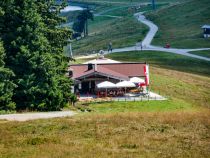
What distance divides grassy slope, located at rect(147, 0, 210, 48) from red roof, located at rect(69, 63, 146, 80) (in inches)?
1817

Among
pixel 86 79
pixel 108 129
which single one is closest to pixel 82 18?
pixel 86 79

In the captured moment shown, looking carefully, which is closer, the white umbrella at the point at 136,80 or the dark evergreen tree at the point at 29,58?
the dark evergreen tree at the point at 29,58

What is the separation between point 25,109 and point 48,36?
8.81m

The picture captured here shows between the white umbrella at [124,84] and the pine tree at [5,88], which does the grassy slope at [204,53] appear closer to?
the white umbrella at [124,84]

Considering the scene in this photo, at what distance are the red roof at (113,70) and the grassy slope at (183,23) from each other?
151ft

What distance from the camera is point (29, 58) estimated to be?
44000 mm

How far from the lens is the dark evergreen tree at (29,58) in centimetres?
4366

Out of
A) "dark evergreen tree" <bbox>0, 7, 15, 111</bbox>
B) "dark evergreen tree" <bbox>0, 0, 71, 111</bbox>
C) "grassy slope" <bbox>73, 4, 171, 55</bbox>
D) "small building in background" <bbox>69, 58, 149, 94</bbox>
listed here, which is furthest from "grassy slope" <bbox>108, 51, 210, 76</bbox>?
"dark evergreen tree" <bbox>0, 7, 15, 111</bbox>

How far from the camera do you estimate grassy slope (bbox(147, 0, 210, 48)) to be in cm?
11446

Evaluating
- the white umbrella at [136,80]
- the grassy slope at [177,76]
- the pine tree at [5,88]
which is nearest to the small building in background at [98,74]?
the white umbrella at [136,80]

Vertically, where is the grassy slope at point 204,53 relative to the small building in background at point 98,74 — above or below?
above

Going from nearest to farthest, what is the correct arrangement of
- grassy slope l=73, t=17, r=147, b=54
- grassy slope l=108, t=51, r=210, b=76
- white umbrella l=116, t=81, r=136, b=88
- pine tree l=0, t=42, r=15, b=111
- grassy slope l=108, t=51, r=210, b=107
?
pine tree l=0, t=42, r=15, b=111
white umbrella l=116, t=81, r=136, b=88
grassy slope l=108, t=51, r=210, b=107
grassy slope l=108, t=51, r=210, b=76
grassy slope l=73, t=17, r=147, b=54

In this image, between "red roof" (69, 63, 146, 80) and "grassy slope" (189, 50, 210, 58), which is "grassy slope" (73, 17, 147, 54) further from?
"red roof" (69, 63, 146, 80)

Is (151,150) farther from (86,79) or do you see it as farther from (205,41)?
(205,41)
